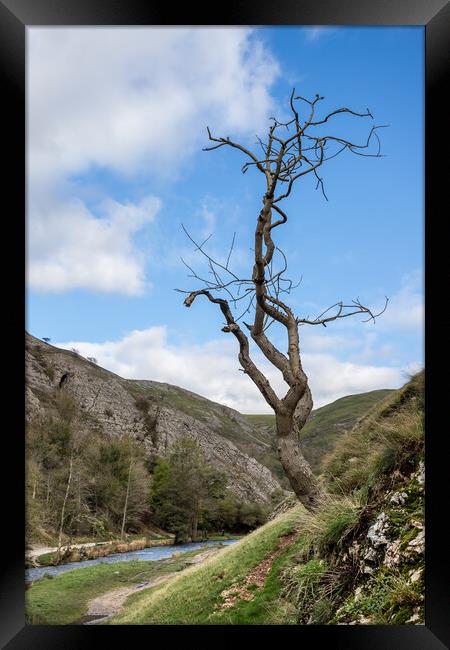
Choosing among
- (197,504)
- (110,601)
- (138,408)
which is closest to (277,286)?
(110,601)

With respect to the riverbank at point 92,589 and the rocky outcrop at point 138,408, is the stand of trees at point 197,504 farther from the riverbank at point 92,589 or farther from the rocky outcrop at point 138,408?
the rocky outcrop at point 138,408

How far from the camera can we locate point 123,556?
1379 cm

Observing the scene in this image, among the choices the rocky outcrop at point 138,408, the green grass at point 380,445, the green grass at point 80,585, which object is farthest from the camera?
the rocky outcrop at point 138,408

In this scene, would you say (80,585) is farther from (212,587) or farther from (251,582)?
(251,582)

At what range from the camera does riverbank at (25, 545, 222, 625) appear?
8672mm

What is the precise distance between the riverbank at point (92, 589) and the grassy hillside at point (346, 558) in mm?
5006

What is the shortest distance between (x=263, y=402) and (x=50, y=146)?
270 cm

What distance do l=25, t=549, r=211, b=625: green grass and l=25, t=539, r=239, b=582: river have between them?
0.26 meters

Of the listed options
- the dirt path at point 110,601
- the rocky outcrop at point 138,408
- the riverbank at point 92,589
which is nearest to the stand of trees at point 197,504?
the riverbank at point 92,589

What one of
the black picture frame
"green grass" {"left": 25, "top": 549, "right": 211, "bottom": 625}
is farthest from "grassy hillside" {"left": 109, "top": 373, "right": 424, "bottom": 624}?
"green grass" {"left": 25, "top": 549, "right": 211, "bottom": 625}

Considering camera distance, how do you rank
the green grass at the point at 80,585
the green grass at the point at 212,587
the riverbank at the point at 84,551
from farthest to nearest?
the riverbank at the point at 84,551, the green grass at the point at 80,585, the green grass at the point at 212,587

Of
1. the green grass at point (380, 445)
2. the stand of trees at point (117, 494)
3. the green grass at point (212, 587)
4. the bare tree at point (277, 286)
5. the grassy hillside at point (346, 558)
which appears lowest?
the stand of trees at point (117, 494)

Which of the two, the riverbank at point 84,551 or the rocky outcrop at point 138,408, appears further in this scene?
the rocky outcrop at point 138,408

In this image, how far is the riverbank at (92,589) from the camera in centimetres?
867
